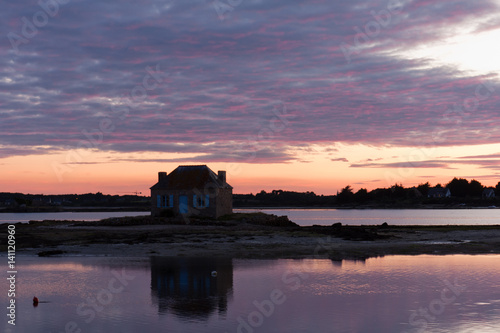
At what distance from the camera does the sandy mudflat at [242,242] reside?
1409 inches

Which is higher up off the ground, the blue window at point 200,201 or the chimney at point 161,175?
the chimney at point 161,175

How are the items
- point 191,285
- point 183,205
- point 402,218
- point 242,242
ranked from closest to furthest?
1. point 191,285
2. point 242,242
3. point 183,205
4. point 402,218

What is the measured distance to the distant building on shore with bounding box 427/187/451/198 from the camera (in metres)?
182

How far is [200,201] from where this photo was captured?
191ft

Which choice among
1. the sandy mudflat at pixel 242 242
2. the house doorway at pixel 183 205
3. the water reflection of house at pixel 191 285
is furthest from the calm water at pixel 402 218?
the water reflection of house at pixel 191 285

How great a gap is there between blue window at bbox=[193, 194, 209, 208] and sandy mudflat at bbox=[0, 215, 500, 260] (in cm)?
571

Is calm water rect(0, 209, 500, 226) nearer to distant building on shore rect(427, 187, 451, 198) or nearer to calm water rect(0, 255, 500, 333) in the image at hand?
distant building on shore rect(427, 187, 451, 198)

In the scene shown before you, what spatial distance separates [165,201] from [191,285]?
119 ft

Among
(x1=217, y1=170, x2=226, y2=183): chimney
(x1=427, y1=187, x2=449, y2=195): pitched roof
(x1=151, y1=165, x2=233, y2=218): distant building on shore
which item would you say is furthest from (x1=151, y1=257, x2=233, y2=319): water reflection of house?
(x1=427, y1=187, x2=449, y2=195): pitched roof

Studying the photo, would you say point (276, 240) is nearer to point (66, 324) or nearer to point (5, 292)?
point (5, 292)

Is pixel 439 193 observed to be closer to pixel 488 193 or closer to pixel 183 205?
pixel 488 193

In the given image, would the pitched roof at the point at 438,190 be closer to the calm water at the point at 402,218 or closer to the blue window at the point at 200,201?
the calm water at the point at 402,218

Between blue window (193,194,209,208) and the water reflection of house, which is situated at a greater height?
blue window (193,194,209,208)

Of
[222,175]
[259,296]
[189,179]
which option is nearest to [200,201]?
[189,179]
